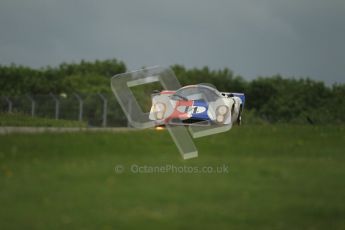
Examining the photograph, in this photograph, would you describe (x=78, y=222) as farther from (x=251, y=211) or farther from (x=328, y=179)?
(x=328, y=179)

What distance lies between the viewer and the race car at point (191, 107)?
2245 cm

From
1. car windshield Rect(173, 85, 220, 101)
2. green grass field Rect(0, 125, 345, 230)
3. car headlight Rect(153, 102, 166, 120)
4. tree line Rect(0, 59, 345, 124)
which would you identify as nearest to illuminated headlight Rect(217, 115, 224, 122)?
car windshield Rect(173, 85, 220, 101)

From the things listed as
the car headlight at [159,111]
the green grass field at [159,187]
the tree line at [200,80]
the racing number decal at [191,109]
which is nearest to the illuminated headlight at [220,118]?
the racing number decal at [191,109]

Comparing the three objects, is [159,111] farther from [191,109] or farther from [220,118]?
[220,118]

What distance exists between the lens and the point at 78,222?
9.59 m

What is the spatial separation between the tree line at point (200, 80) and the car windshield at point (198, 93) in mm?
51857

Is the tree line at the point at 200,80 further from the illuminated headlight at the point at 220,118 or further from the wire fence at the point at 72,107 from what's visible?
the illuminated headlight at the point at 220,118

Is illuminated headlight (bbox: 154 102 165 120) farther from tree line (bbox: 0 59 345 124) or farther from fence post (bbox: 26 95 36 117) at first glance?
tree line (bbox: 0 59 345 124)

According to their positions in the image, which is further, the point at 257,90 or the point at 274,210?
the point at 257,90

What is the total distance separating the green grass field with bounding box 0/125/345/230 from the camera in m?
9.79

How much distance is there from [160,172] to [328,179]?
263 cm

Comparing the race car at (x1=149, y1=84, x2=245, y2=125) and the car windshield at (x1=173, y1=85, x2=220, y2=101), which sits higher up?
the car windshield at (x1=173, y1=85, x2=220, y2=101)

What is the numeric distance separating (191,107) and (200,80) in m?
80.2

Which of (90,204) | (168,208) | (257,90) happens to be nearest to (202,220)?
(168,208)
